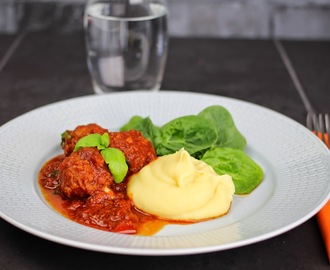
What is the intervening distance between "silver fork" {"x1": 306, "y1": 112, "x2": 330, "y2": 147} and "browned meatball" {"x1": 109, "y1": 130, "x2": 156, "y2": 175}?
802 millimetres

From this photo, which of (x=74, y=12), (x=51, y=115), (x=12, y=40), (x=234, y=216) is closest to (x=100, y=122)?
(x=51, y=115)

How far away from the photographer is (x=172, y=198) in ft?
6.41

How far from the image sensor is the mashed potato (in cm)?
194

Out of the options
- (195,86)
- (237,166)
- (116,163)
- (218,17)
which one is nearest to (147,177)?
(116,163)

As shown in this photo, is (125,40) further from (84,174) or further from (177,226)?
(177,226)

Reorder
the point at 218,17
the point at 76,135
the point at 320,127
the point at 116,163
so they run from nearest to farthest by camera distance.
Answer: the point at 116,163 → the point at 76,135 → the point at 320,127 → the point at 218,17

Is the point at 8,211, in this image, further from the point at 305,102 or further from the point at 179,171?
the point at 305,102

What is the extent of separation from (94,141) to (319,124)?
1163mm

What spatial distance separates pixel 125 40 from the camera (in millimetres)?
2947

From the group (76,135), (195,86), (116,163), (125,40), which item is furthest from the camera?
(195,86)

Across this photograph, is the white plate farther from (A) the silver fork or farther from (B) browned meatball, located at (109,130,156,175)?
(B) browned meatball, located at (109,130,156,175)

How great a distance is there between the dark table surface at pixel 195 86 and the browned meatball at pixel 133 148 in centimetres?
42

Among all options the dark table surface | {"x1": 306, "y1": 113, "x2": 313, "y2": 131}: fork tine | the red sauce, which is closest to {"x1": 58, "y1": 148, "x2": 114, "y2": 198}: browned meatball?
the red sauce

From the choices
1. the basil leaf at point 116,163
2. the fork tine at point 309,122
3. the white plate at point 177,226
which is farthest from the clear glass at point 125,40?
the basil leaf at point 116,163
